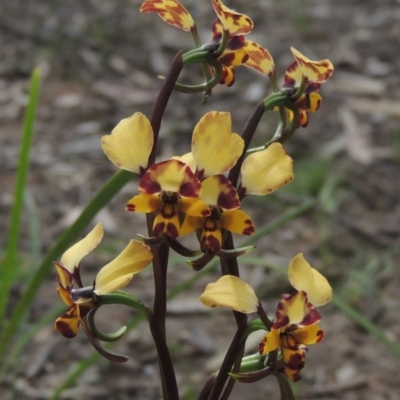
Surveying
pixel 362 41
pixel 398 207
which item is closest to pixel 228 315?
pixel 398 207

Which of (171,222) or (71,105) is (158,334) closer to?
(171,222)

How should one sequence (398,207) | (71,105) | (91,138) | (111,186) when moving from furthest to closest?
1. (71,105)
2. (91,138)
3. (398,207)
4. (111,186)

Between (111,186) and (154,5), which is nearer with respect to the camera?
(154,5)

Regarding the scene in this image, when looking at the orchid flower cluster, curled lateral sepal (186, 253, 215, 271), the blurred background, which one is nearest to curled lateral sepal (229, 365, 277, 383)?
the orchid flower cluster

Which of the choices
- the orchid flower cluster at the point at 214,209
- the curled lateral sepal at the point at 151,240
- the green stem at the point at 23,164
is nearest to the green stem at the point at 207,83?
the orchid flower cluster at the point at 214,209

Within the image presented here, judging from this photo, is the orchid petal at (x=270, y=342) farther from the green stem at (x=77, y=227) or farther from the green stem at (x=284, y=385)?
the green stem at (x=77, y=227)
